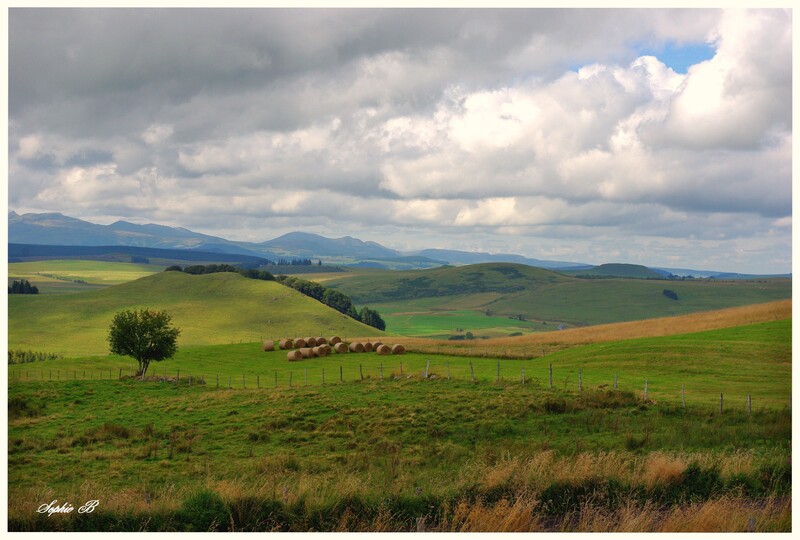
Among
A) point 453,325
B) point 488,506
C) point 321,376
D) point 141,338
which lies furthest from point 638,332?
point 453,325

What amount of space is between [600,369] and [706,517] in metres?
26.9

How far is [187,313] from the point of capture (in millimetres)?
111125

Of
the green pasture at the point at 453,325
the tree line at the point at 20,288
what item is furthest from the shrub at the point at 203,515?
the tree line at the point at 20,288

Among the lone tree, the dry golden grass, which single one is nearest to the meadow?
the lone tree

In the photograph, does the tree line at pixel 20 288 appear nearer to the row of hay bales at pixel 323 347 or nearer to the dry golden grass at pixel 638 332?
the row of hay bales at pixel 323 347

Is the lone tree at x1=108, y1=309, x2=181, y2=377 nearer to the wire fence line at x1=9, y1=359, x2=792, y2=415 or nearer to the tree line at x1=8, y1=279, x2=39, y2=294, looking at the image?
the wire fence line at x1=9, y1=359, x2=792, y2=415

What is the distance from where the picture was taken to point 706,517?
10.7m

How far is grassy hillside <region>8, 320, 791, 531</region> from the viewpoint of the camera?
11164mm

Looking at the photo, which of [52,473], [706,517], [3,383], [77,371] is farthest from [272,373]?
[706,517]

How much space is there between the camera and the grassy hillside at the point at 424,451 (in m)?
11.2

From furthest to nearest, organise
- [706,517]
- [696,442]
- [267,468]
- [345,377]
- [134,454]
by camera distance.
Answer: [345,377], [134,454], [696,442], [267,468], [706,517]

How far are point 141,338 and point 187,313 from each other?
67.9 metres

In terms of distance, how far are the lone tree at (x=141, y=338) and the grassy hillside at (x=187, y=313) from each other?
38.8 metres
